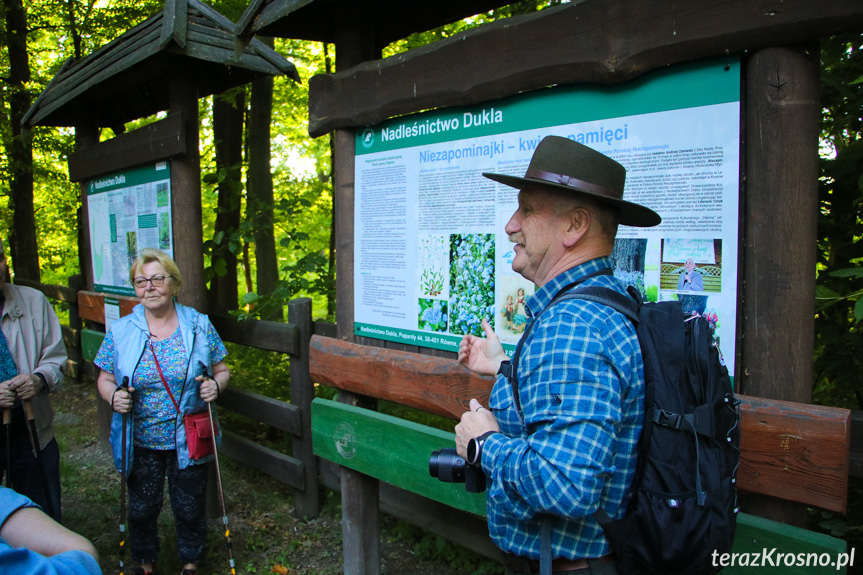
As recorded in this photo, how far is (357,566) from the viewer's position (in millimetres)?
4012

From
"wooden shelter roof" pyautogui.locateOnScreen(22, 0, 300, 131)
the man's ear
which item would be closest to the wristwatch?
the man's ear

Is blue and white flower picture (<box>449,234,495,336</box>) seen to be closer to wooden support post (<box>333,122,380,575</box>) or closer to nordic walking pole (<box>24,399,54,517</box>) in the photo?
wooden support post (<box>333,122,380,575</box>)

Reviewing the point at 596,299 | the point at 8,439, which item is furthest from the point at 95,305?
the point at 596,299

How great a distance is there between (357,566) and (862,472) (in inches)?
116

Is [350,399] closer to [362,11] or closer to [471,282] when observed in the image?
[471,282]

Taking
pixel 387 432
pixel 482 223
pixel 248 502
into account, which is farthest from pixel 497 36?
pixel 248 502

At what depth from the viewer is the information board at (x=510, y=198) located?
227cm

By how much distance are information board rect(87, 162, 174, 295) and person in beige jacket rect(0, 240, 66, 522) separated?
1454 mm

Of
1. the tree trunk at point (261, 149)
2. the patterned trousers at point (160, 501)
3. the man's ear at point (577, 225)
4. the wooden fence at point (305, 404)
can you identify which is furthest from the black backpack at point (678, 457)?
the tree trunk at point (261, 149)

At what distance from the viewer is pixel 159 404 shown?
156 inches

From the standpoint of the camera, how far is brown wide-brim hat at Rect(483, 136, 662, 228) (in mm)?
1847

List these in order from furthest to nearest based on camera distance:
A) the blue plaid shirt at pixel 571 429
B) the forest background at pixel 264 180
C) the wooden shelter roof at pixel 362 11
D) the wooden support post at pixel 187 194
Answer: the wooden support post at pixel 187 194 → the wooden shelter roof at pixel 362 11 → the forest background at pixel 264 180 → the blue plaid shirt at pixel 571 429

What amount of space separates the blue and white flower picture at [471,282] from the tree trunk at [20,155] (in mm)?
8994

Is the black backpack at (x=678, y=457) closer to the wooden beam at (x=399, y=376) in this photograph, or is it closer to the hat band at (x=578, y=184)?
the hat band at (x=578, y=184)
